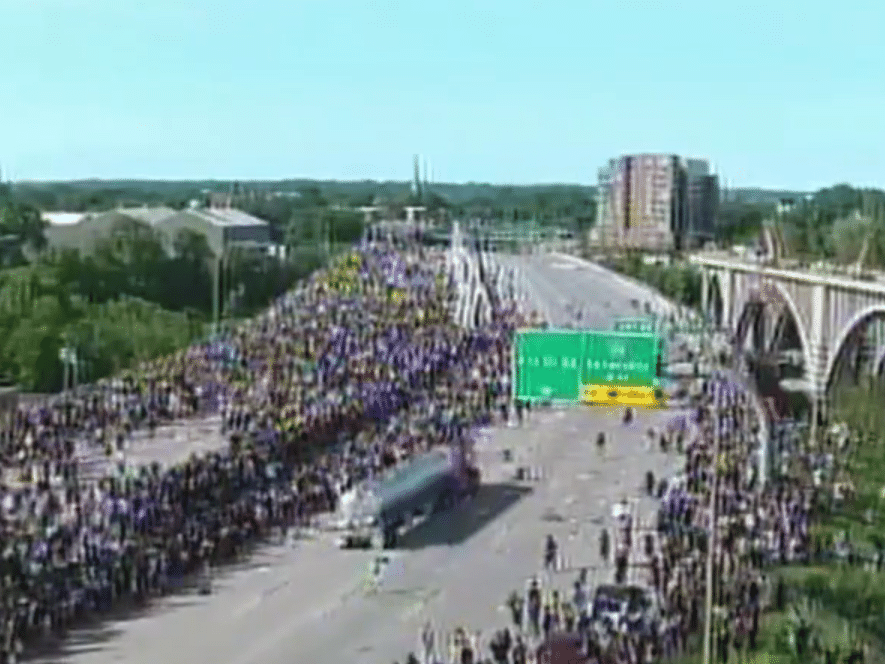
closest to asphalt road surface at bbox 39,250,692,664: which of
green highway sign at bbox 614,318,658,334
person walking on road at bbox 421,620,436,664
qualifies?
person walking on road at bbox 421,620,436,664

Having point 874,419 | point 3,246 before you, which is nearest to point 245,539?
point 874,419

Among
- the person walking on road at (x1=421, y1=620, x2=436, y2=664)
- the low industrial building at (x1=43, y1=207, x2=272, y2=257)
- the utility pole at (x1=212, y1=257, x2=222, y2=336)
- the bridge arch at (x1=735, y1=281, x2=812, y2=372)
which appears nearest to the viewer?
the person walking on road at (x1=421, y1=620, x2=436, y2=664)

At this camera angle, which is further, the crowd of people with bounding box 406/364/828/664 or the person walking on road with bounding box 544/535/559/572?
the person walking on road with bounding box 544/535/559/572

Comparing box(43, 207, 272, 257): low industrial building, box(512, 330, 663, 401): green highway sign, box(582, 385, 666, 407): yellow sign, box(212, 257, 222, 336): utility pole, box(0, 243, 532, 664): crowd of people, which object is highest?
box(512, 330, 663, 401): green highway sign

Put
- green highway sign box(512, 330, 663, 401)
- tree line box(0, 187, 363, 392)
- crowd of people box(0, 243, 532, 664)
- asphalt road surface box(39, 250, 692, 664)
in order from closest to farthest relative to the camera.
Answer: asphalt road surface box(39, 250, 692, 664), crowd of people box(0, 243, 532, 664), green highway sign box(512, 330, 663, 401), tree line box(0, 187, 363, 392)

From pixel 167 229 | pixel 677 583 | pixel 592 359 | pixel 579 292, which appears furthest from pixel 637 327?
pixel 167 229

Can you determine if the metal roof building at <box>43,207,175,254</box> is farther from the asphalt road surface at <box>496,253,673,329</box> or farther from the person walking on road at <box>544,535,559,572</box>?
the person walking on road at <box>544,535,559,572</box>

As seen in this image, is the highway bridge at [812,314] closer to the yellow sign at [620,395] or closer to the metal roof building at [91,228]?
the yellow sign at [620,395]
